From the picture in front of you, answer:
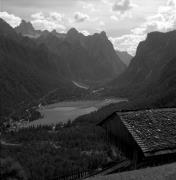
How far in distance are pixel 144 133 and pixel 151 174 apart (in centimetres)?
315

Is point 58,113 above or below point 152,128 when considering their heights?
below

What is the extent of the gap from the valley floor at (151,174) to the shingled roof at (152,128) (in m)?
1.04

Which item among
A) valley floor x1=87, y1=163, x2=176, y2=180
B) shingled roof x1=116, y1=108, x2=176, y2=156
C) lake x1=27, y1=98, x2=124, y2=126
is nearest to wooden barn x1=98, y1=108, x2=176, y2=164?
shingled roof x1=116, y1=108, x2=176, y2=156

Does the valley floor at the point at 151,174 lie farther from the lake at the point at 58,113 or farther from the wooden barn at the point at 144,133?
the lake at the point at 58,113

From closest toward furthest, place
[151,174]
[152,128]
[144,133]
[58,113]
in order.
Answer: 1. [151,174]
2. [144,133]
3. [152,128]
4. [58,113]

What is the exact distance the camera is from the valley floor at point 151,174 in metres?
18.9

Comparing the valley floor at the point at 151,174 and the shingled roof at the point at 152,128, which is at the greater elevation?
the shingled roof at the point at 152,128

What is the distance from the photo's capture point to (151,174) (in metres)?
19.3

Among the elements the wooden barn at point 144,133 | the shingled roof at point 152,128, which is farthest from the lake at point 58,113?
the shingled roof at point 152,128

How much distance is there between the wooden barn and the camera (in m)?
21.1

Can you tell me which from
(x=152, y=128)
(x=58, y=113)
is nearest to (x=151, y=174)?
(x=152, y=128)

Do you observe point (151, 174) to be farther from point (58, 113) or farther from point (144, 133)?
point (58, 113)

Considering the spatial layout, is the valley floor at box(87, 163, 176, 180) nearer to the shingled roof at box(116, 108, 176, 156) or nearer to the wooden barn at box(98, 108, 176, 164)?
the wooden barn at box(98, 108, 176, 164)

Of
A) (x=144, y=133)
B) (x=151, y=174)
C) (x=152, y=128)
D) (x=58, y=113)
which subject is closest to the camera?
(x=151, y=174)
